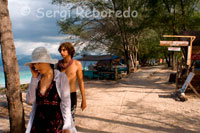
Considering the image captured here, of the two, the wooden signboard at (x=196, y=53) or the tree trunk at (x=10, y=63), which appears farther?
the wooden signboard at (x=196, y=53)

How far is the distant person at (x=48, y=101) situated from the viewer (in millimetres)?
2025

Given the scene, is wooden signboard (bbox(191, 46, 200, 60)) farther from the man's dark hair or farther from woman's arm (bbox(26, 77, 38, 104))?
woman's arm (bbox(26, 77, 38, 104))

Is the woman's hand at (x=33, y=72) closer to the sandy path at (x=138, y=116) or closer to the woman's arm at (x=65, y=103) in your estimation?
the woman's arm at (x=65, y=103)

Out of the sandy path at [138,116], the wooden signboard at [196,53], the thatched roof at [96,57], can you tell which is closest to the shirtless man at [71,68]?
the sandy path at [138,116]

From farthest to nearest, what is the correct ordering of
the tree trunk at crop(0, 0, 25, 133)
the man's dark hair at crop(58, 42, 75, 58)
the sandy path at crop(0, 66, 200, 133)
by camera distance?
the sandy path at crop(0, 66, 200, 133) < the man's dark hair at crop(58, 42, 75, 58) < the tree trunk at crop(0, 0, 25, 133)

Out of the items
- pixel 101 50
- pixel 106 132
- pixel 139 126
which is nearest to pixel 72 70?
pixel 106 132

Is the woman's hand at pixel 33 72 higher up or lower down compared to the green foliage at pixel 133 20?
lower down

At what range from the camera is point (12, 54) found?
286 cm

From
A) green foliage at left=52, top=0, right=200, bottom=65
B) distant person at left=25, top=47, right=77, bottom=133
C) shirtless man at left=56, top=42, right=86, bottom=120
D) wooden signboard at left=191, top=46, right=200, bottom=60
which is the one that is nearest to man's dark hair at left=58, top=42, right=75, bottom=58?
shirtless man at left=56, top=42, right=86, bottom=120

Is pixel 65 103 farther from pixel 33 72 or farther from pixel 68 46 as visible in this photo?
pixel 68 46

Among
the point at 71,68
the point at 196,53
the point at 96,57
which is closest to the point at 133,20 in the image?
the point at 96,57

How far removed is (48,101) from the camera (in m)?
2.03

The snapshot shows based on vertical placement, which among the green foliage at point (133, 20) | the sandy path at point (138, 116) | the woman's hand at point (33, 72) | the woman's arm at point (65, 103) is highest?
the green foliage at point (133, 20)

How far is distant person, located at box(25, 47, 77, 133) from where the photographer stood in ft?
6.64
